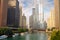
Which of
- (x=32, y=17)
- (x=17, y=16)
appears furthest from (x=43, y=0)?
(x=17, y=16)

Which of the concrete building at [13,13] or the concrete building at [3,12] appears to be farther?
the concrete building at [13,13]

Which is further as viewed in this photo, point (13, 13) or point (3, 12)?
point (13, 13)

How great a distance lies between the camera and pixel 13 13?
55312mm

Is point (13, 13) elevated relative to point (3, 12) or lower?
lower

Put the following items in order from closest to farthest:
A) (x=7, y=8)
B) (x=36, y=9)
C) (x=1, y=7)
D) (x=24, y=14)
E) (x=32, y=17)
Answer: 1. (x=1, y=7)
2. (x=7, y=8)
3. (x=24, y=14)
4. (x=32, y=17)
5. (x=36, y=9)

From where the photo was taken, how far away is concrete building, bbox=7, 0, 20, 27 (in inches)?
2080

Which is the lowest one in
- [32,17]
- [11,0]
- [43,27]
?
[43,27]

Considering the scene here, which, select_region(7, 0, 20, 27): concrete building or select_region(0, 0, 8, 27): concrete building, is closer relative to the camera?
select_region(0, 0, 8, 27): concrete building

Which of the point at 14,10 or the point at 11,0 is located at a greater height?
the point at 11,0

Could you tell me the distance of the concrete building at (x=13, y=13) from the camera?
52822 mm

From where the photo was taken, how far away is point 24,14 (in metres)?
57.1

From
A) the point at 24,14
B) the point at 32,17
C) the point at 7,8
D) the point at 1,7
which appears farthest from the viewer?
the point at 32,17

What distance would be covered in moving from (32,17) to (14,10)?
1062 centimetres

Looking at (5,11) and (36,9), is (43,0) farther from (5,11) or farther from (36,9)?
(5,11)
